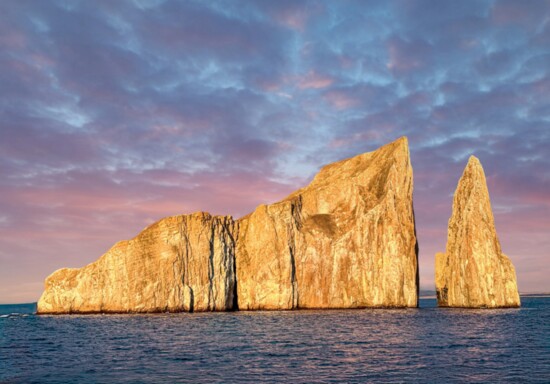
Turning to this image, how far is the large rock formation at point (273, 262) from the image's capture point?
11169cm

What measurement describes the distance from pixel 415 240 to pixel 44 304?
84416 millimetres

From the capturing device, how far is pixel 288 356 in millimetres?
A: 37906

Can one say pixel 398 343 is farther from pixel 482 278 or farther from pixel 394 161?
pixel 394 161

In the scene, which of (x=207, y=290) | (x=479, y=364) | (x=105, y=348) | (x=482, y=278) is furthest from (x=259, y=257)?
(x=479, y=364)

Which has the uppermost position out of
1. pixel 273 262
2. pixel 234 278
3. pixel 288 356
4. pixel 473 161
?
pixel 473 161

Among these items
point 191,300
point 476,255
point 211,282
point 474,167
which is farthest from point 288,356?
point 474,167

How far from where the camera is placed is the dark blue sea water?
29.7 m

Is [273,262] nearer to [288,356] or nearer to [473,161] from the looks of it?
[473,161]

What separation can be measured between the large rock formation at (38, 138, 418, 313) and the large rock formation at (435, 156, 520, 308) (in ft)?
29.1

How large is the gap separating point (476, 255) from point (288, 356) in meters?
76.3

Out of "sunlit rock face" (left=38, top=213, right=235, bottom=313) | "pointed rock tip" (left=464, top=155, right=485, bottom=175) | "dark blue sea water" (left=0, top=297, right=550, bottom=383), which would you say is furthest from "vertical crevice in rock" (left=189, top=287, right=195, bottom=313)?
"pointed rock tip" (left=464, top=155, right=485, bottom=175)

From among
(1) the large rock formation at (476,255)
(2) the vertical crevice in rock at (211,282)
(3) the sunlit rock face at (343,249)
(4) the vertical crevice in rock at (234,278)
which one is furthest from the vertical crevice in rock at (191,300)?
(1) the large rock formation at (476,255)

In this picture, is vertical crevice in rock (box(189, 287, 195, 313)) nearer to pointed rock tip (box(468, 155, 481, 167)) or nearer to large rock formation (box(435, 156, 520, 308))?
large rock formation (box(435, 156, 520, 308))

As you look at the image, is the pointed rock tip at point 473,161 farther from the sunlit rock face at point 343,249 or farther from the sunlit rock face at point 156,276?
the sunlit rock face at point 156,276
